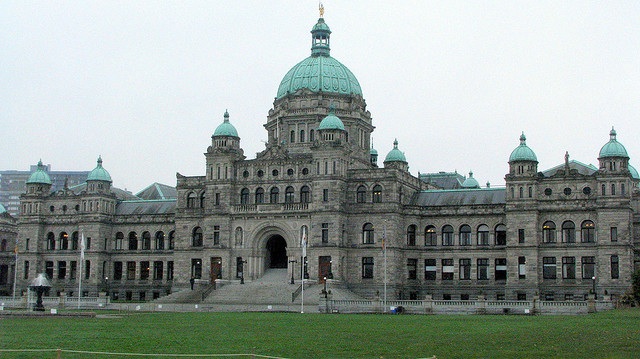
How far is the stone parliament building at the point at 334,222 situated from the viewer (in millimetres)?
101562

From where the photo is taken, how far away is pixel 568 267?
102 m

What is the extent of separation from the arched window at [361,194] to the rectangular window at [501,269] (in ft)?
55.1

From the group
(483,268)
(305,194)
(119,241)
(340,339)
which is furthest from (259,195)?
(340,339)

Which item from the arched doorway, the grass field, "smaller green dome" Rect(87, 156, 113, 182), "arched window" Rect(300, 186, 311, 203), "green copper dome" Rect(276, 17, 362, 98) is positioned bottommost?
the grass field

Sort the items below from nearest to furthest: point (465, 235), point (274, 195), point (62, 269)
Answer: point (465, 235) < point (274, 195) < point (62, 269)

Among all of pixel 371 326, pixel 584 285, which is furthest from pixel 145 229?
pixel 371 326

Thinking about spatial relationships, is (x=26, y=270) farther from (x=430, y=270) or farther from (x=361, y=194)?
(x=430, y=270)

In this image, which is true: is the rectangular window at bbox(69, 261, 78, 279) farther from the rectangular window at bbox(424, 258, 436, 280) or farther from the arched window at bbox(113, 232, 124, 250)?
the rectangular window at bbox(424, 258, 436, 280)

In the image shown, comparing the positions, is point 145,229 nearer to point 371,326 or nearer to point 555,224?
point 555,224

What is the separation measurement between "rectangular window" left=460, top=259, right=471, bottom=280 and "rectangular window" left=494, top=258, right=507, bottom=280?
337 centimetres

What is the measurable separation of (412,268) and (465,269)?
20.4 feet

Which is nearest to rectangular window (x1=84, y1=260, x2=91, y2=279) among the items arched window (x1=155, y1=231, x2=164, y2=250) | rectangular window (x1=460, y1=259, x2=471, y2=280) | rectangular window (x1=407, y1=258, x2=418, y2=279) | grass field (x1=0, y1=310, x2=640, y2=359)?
arched window (x1=155, y1=231, x2=164, y2=250)

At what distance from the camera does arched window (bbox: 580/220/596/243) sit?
331 feet

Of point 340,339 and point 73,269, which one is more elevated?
point 73,269
